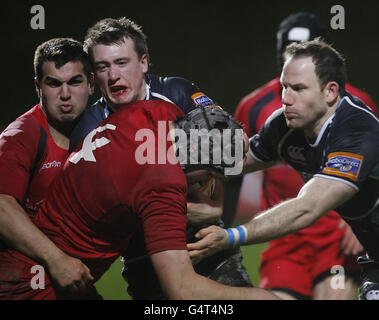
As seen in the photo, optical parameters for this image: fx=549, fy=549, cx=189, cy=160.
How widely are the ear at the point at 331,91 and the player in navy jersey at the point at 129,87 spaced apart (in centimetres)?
42

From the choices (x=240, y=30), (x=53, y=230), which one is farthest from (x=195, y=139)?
(x=240, y=30)

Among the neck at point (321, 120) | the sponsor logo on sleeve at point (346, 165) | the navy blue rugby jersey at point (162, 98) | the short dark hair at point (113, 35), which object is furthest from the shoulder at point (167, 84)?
the sponsor logo on sleeve at point (346, 165)

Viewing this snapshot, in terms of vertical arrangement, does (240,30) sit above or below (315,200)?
above

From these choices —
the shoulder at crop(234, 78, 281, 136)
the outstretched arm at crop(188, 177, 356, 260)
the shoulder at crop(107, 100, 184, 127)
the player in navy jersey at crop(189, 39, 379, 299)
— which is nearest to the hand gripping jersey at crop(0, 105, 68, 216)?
the shoulder at crop(107, 100, 184, 127)

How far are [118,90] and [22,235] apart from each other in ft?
2.08

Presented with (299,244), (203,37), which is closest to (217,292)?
(299,244)

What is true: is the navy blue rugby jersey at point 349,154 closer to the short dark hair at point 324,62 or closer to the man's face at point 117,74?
the short dark hair at point 324,62

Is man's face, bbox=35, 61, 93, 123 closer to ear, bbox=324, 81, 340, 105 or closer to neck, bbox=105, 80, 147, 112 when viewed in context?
neck, bbox=105, 80, 147, 112

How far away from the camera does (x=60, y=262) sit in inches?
59.1

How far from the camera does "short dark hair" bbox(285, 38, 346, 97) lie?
1.98 meters

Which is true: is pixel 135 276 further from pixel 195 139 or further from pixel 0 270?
pixel 195 139

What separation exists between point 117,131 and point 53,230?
0.36m

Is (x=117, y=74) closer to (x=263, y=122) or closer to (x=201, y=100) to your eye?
(x=201, y=100)

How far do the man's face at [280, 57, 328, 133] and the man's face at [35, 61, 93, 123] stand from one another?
2.44ft
